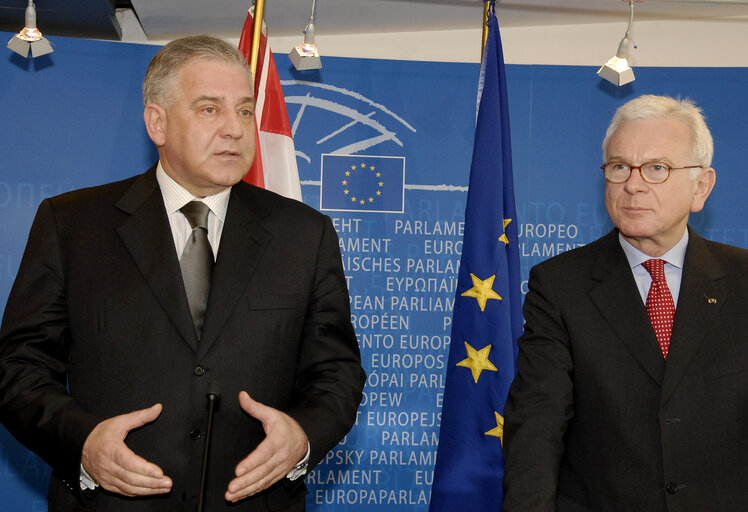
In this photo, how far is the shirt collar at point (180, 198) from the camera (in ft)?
7.27

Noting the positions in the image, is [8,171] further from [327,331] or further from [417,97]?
[327,331]

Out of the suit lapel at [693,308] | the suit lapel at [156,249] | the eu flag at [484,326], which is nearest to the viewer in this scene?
the suit lapel at [156,249]

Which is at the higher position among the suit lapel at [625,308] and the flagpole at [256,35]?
the flagpole at [256,35]

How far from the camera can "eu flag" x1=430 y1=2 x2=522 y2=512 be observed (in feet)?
11.3

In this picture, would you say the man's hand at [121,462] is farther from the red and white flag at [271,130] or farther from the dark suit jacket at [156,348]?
the red and white flag at [271,130]

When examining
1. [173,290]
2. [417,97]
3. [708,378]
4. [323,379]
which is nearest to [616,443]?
[708,378]

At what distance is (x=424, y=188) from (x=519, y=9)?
1.23 meters

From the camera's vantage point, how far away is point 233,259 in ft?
6.91

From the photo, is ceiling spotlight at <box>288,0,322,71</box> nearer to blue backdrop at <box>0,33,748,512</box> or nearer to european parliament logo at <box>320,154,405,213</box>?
blue backdrop at <box>0,33,748,512</box>

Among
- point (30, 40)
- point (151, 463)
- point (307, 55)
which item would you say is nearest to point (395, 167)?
point (307, 55)

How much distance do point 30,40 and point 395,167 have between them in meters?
2.02

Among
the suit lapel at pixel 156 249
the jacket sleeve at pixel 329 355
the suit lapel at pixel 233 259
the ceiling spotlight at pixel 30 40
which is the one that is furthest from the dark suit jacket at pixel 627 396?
the ceiling spotlight at pixel 30 40

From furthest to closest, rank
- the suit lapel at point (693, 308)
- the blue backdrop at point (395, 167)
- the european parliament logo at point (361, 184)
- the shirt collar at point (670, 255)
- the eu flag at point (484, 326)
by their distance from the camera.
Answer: the european parliament logo at point (361, 184), the blue backdrop at point (395, 167), the eu flag at point (484, 326), the shirt collar at point (670, 255), the suit lapel at point (693, 308)

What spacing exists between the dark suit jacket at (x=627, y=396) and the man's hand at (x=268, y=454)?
0.60 meters
